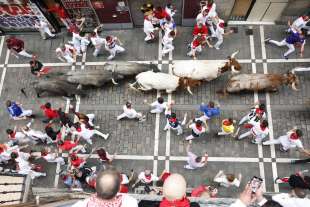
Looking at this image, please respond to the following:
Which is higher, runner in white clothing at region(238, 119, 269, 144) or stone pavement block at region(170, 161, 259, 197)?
runner in white clothing at region(238, 119, 269, 144)

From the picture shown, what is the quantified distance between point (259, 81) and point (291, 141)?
2.98 m

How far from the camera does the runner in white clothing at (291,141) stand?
43.9 feet

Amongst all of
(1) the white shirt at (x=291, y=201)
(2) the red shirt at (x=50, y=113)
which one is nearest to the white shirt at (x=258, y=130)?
(1) the white shirt at (x=291, y=201)

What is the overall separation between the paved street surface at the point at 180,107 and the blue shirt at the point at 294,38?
3.70ft

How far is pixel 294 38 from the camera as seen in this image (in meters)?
16.1

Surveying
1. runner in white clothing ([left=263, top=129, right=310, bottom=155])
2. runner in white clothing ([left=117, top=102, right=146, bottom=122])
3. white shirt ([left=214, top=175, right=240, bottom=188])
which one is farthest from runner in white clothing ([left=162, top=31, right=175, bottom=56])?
white shirt ([left=214, top=175, right=240, bottom=188])

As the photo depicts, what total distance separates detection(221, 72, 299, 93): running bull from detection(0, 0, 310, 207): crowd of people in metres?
1.00

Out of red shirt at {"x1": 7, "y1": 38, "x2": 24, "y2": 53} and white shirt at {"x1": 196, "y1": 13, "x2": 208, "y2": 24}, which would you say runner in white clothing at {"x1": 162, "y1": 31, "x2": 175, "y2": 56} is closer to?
white shirt at {"x1": 196, "y1": 13, "x2": 208, "y2": 24}

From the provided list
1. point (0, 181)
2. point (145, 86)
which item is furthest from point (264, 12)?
point (0, 181)

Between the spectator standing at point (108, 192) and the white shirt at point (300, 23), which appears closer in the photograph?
the spectator standing at point (108, 192)

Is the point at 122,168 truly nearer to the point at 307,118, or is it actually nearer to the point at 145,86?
the point at 145,86

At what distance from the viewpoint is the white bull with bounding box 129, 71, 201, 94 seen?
15562mm

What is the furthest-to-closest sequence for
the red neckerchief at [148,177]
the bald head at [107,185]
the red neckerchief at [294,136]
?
the red neckerchief at [148,177] → the red neckerchief at [294,136] → the bald head at [107,185]

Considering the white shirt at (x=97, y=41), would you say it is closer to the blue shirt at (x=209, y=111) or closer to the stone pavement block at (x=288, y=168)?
the blue shirt at (x=209, y=111)
